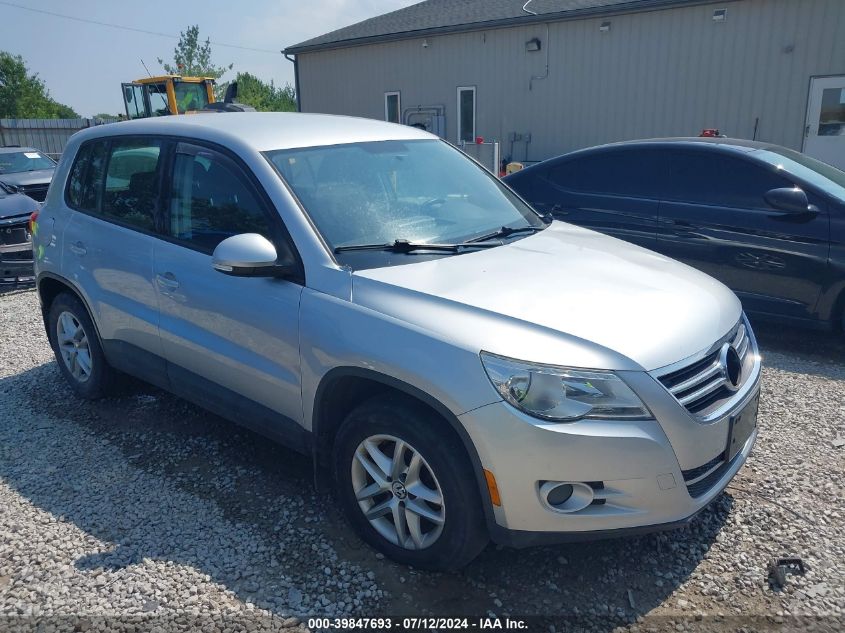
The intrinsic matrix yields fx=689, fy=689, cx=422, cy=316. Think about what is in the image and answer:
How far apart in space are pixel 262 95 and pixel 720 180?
5735 centimetres

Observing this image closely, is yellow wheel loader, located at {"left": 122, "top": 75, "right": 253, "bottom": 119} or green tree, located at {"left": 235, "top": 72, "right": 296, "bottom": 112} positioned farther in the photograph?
green tree, located at {"left": 235, "top": 72, "right": 296, "bottom": 112}

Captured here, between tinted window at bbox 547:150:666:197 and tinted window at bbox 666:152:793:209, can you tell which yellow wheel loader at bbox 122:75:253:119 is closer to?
tinted window at bbox 547:150:666:197

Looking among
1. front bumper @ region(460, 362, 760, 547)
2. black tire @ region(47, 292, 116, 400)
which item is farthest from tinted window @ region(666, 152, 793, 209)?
black tire @ region(47, 292, 116, 400)

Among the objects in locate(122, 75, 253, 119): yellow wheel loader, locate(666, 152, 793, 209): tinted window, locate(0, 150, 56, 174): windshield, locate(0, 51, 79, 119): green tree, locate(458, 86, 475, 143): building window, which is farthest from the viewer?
locate(0, 51, 79, 119): green tree

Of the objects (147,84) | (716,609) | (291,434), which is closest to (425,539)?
(291,434)

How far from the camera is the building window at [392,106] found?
18872 mm

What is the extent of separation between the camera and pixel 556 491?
2.47m

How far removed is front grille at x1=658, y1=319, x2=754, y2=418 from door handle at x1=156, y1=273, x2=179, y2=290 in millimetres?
2462

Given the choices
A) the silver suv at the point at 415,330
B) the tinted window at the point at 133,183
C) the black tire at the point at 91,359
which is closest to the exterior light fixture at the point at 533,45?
the silver suv at the point at 415,330

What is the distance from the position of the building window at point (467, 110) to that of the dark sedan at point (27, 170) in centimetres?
947

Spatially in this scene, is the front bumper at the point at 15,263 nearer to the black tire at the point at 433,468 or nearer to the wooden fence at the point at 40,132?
the black tire at the point at 433,468

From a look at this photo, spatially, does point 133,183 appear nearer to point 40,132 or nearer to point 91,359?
point 91,359

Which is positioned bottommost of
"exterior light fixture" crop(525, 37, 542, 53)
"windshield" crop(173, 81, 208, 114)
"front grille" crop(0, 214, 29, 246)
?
"front grille" crop(0, 214, 29, 246)

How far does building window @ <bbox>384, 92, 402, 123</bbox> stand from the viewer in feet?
61.9
